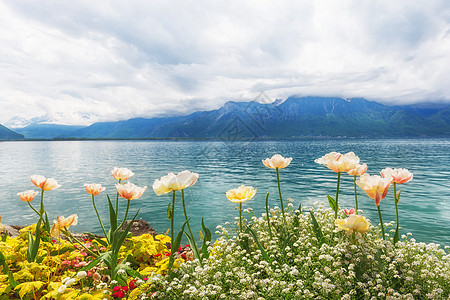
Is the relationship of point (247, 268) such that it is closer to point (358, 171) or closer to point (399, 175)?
point (358, 171)

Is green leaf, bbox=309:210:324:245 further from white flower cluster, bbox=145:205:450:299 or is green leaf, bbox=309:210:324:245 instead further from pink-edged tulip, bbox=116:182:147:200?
pink-edged tulip, bbox=116:182:147:200

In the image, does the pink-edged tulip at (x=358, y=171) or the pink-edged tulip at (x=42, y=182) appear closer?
the pink-edged tulip at (x=358, y=171)

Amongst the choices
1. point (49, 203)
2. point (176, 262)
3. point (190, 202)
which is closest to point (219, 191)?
point (190, 202)

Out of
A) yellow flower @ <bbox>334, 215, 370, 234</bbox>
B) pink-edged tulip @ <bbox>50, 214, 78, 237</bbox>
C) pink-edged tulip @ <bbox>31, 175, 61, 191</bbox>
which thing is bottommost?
pink-edged tulip @ <bbox>50, 214, 78, 237</bbox>

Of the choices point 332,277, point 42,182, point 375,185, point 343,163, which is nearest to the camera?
point 332,277

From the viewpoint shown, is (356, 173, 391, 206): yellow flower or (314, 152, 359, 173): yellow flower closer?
(356, 173, 391, 206): yellow flower

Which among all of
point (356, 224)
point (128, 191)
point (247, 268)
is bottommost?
point (247, 268)

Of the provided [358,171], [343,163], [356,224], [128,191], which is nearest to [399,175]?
[358,171]

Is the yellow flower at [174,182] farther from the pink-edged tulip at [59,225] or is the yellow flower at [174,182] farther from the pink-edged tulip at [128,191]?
the pink-edged tulip at [59,225]

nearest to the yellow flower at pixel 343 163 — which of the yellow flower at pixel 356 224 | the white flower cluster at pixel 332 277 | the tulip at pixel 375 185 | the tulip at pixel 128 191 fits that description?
the tulip at pixel 375 185

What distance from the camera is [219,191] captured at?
21.6 metres

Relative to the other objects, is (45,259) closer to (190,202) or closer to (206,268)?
(206,268)

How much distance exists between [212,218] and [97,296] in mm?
11207

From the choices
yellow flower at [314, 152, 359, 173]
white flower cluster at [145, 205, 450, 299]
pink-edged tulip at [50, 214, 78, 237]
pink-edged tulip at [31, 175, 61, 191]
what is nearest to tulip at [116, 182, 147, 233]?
pink-edged tulip at [50, 214, 78, 237]
